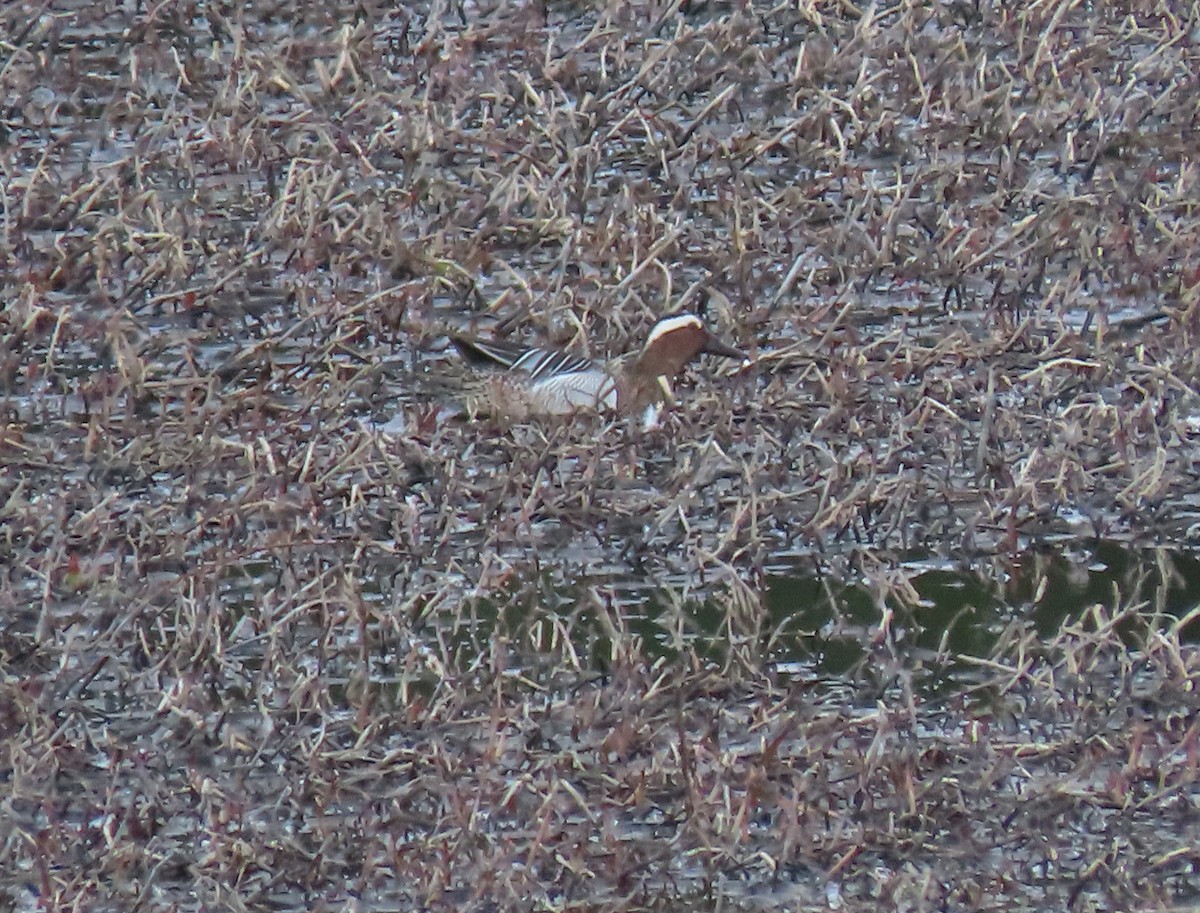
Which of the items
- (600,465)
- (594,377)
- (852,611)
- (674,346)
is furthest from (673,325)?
(852,611)

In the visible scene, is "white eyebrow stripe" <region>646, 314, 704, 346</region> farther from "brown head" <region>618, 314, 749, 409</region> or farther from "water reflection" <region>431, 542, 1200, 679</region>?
"water reflection" <region>431, 542, 1200, 679</region>

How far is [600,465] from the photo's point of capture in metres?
6.23

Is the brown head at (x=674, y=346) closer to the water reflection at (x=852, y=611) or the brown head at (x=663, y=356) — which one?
the brown head at (x=663, y=356)

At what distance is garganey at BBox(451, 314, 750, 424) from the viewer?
644 centimetres

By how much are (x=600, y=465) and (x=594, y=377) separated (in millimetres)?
430

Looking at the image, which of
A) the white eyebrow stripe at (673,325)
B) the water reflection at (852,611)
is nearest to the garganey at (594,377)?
the white eyebrow stripe at (673,325)

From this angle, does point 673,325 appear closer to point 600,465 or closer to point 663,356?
point 663,356

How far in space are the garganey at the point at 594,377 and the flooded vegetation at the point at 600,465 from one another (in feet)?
0.22

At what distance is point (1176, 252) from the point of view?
734cm

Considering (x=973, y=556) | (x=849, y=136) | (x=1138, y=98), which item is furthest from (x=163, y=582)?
(x=1138, y=98)

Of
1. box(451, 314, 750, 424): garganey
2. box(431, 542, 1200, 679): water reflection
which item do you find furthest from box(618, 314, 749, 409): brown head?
box(431, 542, 1200, 679): water reflection

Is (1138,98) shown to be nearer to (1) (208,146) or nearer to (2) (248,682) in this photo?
(1) (208,146)

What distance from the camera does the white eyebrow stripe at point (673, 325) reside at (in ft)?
21.6

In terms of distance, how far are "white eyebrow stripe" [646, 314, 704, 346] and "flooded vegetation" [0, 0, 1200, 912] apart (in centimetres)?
16
